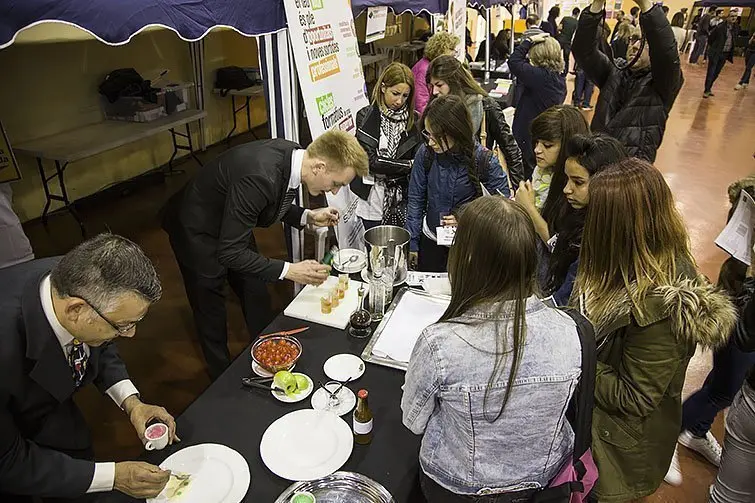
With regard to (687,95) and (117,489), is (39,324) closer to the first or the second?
(117,489)

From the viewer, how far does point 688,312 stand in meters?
1.24

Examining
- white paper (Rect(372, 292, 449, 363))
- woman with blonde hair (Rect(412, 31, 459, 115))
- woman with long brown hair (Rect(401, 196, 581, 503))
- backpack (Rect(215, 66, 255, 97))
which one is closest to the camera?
woman with long brown hair (Rect(401, 196, 581, 503))

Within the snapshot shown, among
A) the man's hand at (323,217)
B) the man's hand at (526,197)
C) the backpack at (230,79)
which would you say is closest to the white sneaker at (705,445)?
the man's hand at (526,197)

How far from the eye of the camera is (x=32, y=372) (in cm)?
121

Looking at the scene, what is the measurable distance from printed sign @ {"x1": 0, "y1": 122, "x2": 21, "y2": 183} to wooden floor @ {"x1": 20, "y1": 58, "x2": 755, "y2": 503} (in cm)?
92

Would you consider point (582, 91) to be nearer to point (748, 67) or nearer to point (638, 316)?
point (748, 67)

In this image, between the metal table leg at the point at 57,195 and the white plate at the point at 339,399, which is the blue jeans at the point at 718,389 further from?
the metal table leg at the point at 57,195

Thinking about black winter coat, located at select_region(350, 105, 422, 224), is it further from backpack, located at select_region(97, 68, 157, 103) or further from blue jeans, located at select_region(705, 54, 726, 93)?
blue jeans, located at select_region(705, 54, 726, 93)

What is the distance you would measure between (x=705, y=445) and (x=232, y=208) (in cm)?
241

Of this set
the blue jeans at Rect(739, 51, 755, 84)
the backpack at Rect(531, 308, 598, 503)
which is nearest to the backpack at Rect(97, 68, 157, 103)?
the backpack at Rect(531, 308, 598, 503)

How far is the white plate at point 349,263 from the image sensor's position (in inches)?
92.4

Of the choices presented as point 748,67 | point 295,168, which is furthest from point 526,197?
point 748,67

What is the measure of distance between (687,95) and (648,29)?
1014cm

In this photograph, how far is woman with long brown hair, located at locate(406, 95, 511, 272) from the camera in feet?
7.89
